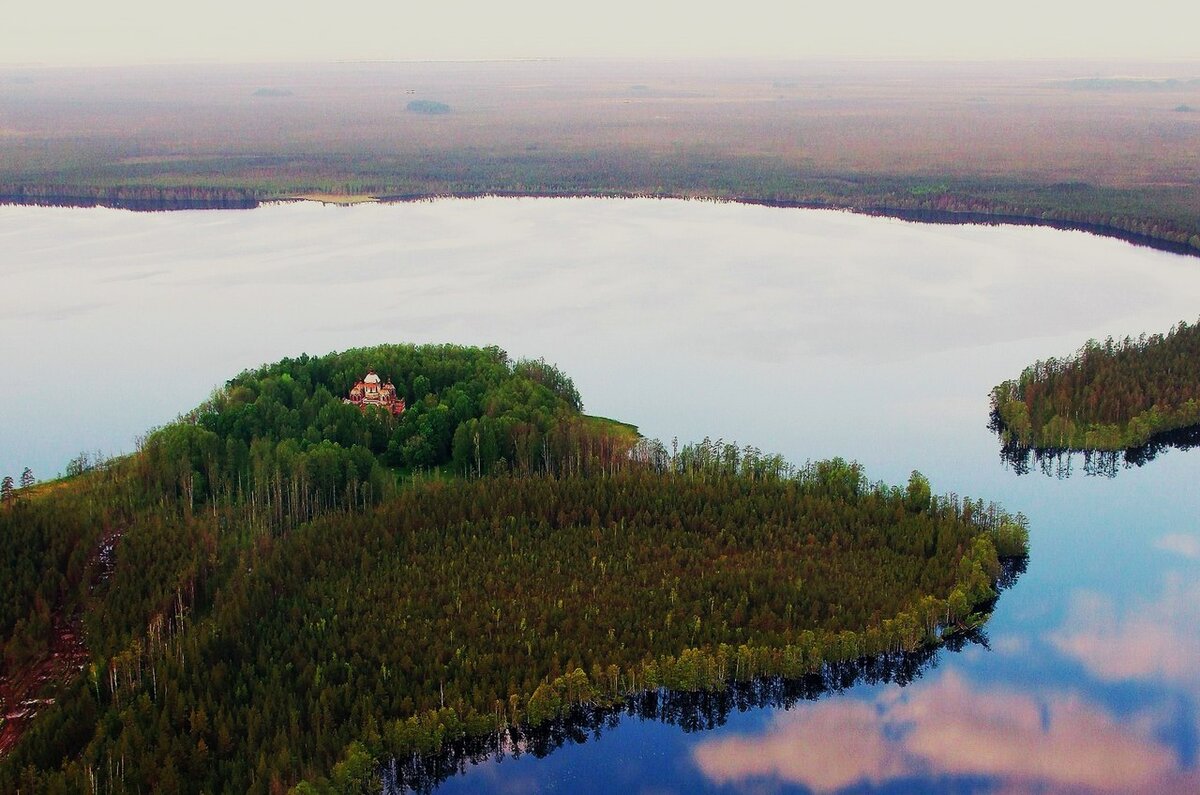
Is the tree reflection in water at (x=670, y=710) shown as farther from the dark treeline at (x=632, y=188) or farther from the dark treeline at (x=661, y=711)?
the dark treeline at (x=632, y=188)

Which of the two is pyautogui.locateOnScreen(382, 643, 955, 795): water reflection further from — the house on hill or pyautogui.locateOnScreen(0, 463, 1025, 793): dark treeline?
→ the house on hill

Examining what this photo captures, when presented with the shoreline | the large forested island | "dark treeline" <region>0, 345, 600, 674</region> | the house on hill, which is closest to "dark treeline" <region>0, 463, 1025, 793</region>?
the large forested island

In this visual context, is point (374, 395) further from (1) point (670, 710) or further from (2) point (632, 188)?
(2) point (632, 188)

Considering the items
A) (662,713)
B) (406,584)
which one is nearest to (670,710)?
(662,713)

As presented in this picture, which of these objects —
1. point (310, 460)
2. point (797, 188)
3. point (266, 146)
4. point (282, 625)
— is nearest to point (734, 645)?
point (282, 625)

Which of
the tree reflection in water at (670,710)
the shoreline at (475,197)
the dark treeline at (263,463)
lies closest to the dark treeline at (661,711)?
the tree reflection in water at (670,710)
